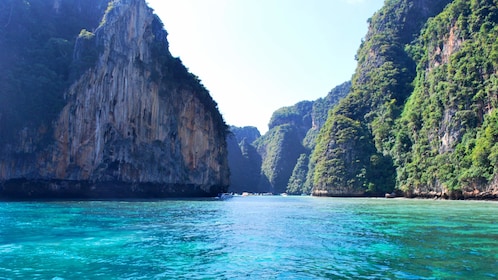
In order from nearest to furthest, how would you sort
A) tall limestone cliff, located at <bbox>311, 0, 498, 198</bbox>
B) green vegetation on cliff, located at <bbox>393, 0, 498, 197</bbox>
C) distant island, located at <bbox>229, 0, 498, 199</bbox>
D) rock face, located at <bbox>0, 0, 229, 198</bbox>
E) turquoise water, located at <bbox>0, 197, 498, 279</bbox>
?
turquoise water, located at <bbox>0, 197, 498, 279</bbox>, rock face, located at <bbox>0, 0, 229, 198</bbox>, green vegetation on cliff, located at <bbox>393, 0, 498, 197</bbox>, distant island, located at <bbox>229, 0, 498, 199</bbox>, tall limestone cliff, located at <bbox>311, 0, 498, 198</bbox>

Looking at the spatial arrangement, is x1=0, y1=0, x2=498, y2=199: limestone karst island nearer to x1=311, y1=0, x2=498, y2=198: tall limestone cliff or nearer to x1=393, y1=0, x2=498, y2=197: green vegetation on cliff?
x1=393, y1=0, x2=498, y2=197: green vegetation on cliff

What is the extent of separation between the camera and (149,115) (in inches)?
2456

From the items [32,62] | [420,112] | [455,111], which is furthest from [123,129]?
[420,112]

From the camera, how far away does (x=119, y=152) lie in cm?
5750

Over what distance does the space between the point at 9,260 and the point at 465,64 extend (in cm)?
7459

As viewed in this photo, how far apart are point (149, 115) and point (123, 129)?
5.64 metres

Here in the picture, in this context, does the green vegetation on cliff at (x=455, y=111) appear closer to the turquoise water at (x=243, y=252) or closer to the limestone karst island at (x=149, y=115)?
the limestone karst island at (x=149, y=115)

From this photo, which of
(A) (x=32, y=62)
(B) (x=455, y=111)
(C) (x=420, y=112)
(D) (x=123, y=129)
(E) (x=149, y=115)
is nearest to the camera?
(A) (x=32, y=62)

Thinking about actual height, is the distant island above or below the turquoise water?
above

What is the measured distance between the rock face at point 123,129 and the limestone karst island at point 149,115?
16 cm

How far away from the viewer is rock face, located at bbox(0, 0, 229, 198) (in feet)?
172

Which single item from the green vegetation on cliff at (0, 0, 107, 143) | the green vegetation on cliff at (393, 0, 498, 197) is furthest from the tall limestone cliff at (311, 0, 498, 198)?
the green vegetation on cliff at (0, 0, 107, 143)

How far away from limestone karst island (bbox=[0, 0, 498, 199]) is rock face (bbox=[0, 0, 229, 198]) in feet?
0.52

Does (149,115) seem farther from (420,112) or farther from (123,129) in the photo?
(420,112)
